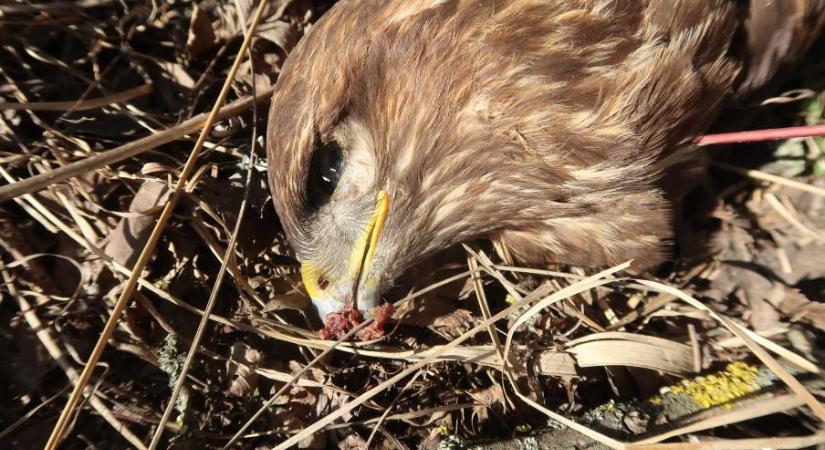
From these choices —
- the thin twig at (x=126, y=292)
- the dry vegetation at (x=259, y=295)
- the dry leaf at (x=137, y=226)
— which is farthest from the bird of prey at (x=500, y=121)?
the dry leaf at (x=137, y=226)

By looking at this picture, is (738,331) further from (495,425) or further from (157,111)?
(157,111)

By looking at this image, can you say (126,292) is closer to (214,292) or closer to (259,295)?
(214,292)

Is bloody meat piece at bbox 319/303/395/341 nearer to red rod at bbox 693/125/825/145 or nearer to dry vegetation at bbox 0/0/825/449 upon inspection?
dry vegetation at bbox 0/0/825/449

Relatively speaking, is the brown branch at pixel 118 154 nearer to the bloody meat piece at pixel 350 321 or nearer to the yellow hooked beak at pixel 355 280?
the yellow hooked beak at pixel 355 280

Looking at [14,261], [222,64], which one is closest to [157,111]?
[222,64]

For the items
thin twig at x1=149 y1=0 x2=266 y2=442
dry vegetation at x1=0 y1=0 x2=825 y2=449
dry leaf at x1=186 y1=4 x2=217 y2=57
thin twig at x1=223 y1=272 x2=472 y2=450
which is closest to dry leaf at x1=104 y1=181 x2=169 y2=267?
dry vegetation at x1=0 y1=0 x2=825 y2=449

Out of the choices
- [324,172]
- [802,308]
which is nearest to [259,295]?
[324,172]
